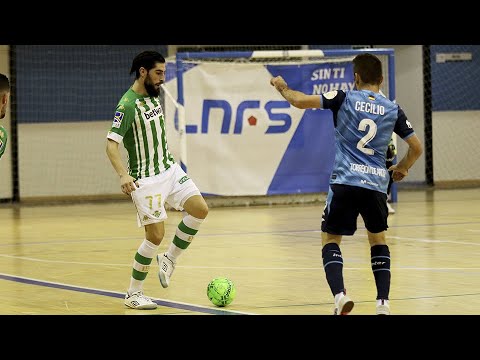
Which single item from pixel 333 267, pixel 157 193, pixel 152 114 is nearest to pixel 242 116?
pixel 152 114

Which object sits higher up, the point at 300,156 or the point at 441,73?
the point at 441,73

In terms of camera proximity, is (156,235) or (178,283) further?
(178,283)

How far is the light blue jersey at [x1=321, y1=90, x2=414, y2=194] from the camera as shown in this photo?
6934mm

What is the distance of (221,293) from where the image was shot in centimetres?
776

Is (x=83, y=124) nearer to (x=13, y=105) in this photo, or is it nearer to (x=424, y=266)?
(x=13, y=105)

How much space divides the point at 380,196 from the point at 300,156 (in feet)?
40.2

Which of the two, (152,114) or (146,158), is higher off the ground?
(152,114)

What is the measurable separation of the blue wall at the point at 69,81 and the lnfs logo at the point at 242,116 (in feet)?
16.5

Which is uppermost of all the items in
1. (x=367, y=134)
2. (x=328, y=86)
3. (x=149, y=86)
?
(x=328, y=86)

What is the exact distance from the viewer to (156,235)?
811 cm

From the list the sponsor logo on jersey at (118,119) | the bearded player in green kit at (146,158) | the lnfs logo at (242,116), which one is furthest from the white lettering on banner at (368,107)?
the lnfs logo at (242,116)

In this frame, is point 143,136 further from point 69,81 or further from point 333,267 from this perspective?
point 69,81

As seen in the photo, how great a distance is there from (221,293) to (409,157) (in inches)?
72.3
